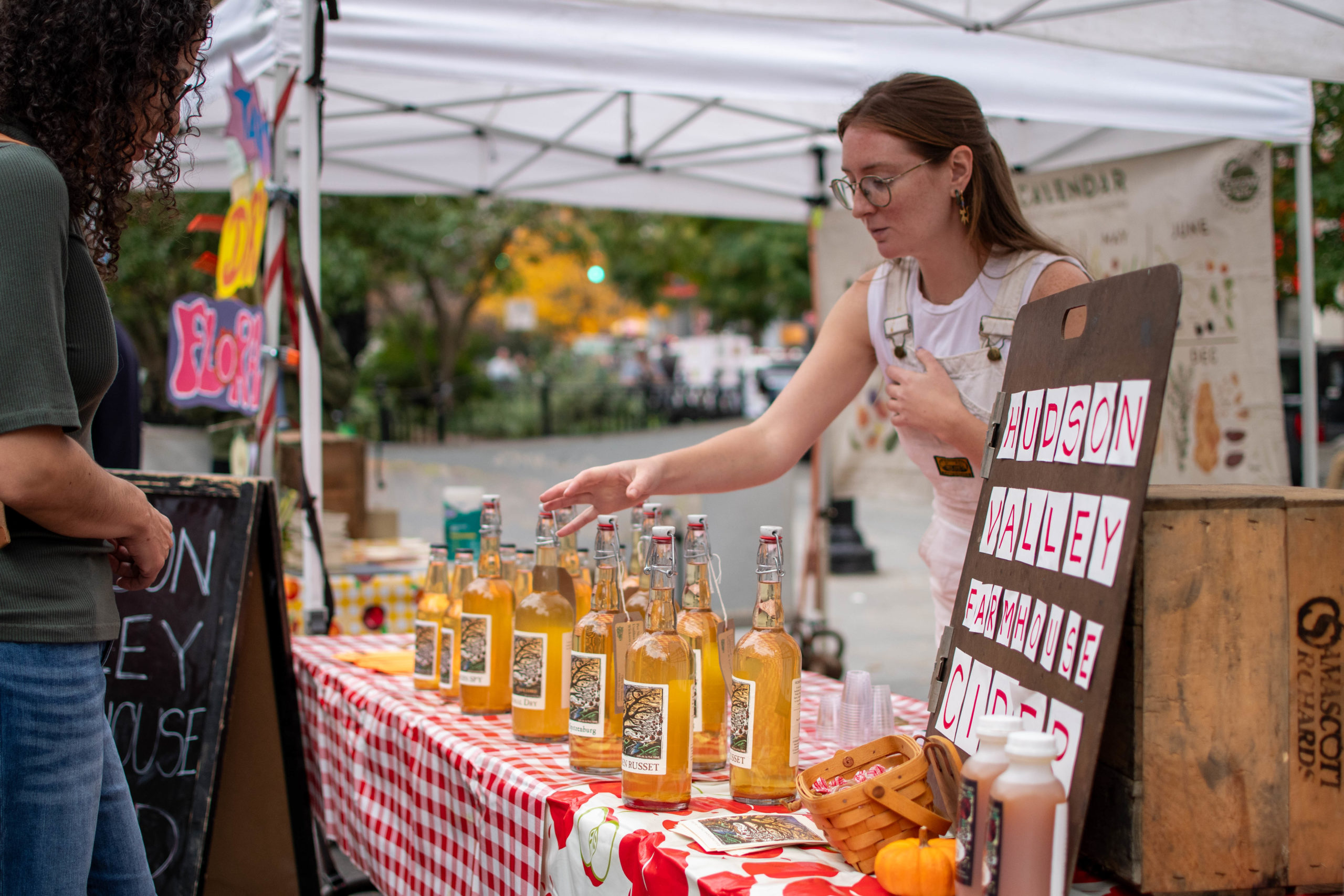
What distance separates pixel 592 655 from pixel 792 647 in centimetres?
29

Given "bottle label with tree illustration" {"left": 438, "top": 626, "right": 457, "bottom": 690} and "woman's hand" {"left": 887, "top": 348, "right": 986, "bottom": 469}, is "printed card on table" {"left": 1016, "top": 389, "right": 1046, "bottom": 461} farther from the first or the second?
"bottle label with tree illustration" {"left": 438, "top": 626, "right": 457, "bottom": 690}

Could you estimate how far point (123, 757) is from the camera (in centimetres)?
232

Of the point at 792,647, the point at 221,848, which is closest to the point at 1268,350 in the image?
the point at 792,647

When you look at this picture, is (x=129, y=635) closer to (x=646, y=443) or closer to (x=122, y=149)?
(x=122, y=149)

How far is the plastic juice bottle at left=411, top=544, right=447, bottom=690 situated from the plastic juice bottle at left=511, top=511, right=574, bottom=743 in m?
0.45

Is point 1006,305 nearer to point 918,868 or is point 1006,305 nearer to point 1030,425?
point 1030,425

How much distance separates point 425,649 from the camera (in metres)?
2.24

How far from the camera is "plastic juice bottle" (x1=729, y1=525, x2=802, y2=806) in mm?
1436

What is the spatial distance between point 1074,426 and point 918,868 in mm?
521

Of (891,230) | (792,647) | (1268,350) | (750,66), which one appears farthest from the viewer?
(1268,350)

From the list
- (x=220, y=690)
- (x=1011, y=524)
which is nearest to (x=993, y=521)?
(x=1011, y=524)

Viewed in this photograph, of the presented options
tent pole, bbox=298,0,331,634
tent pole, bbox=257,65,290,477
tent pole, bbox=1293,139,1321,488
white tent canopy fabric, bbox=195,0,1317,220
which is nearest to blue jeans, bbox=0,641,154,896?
tent pole, bbox=298,0,331,634

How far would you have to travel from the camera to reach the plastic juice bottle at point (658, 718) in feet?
4.54

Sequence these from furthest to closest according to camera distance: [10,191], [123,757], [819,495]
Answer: [819,495], [123,757], [10,191]
